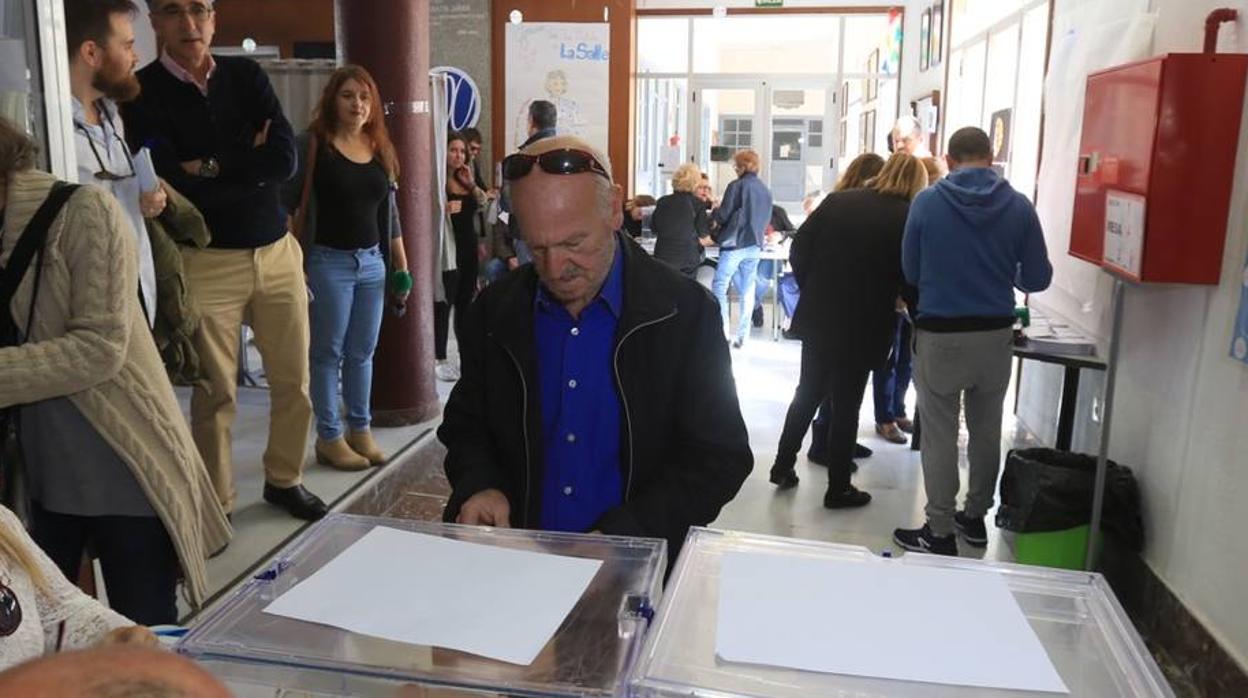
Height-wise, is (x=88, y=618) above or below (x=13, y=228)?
below

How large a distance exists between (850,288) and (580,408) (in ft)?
8.65

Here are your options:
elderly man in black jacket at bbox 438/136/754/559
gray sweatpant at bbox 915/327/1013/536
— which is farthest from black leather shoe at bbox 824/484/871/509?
elderly man in black jacket at bbox 438/136/754/559

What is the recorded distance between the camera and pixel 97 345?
1.71 meters

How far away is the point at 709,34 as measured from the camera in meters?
13.1

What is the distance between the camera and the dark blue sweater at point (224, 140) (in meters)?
2.94

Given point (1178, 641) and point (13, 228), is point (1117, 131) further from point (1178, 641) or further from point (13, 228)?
point (13, 228)

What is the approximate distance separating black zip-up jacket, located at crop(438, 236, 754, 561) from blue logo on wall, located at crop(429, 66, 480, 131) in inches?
321

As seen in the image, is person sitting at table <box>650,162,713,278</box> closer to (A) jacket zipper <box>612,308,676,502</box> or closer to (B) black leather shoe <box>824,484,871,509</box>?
(B) black leather shoe <box>824,484,871,509</box>

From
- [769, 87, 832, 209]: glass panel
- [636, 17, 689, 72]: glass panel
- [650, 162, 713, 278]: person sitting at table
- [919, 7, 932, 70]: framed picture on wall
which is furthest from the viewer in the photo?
[769, 87, 832, 209]: glass panel

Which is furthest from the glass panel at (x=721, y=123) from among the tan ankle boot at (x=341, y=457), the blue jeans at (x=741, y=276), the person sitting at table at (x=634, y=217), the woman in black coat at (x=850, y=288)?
the tan ankle boot at (x=341, y=457)

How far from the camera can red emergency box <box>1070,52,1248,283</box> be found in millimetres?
2512

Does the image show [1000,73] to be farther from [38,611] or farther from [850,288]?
[38,611]

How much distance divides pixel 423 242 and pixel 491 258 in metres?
1.96

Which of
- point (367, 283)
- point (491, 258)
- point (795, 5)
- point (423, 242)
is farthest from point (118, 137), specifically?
point (795, 5)
